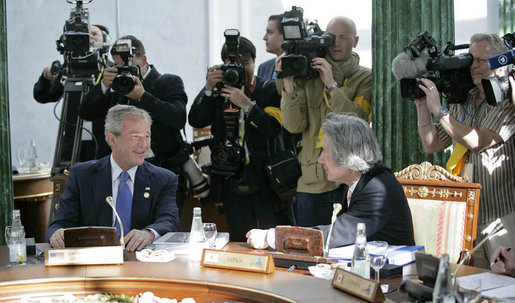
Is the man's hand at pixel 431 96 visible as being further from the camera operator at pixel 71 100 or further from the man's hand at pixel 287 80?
the camera operator at pixel 71 100

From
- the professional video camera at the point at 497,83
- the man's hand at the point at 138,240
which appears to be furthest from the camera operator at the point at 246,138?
the professional video camera at the point at 497,83

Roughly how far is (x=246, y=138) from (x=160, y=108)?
19.3 inches

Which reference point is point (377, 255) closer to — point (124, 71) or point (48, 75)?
point (124, 71)

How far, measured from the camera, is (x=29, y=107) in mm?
5996

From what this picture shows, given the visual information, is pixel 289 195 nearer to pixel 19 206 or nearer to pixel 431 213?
pixel 431 213

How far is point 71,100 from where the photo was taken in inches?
168

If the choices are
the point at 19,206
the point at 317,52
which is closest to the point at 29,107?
the point at 19,206

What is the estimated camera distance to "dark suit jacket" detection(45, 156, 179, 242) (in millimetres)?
2818

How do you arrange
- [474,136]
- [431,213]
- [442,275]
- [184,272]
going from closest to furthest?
[442,275] < [184,272] < [431,213] < [474,136]

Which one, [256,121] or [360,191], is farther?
[256,121]

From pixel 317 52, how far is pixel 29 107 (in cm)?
346

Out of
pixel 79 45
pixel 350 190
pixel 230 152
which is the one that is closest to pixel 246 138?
pixel 230 152

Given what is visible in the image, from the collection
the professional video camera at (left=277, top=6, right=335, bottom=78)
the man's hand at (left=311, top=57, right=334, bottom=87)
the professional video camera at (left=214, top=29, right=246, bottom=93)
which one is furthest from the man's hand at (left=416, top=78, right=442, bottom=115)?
the professional video camera at (left=214, top=29, right=246, bottom=93)

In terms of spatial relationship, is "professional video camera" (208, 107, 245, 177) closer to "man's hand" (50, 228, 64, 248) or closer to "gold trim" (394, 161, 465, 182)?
"gold trim" (394, 161, 465, 182)
